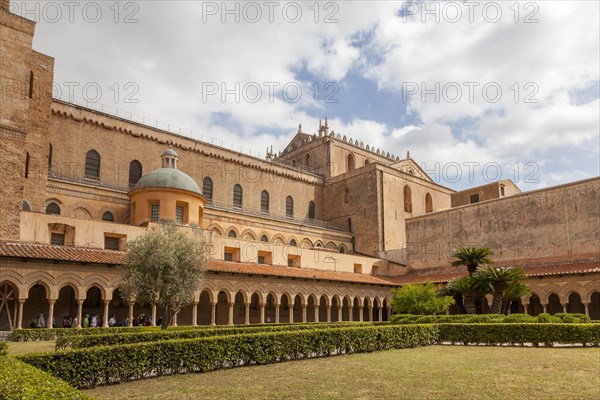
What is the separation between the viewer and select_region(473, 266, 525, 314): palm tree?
Result: 25078mm

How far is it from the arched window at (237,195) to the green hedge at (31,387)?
31219mm

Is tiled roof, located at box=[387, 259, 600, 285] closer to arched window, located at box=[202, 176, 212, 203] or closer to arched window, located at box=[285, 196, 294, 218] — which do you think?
arched window, located at box=[285, 196, 294, 218]

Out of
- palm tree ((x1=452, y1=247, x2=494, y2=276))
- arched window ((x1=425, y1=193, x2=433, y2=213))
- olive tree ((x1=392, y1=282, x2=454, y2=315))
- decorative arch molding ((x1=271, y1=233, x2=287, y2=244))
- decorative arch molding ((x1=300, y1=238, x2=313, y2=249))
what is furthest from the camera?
arched window ((x1=425, y1=193, x2=433, y2=213))

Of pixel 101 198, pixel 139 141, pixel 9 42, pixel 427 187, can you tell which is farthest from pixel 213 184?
pixel 427 187

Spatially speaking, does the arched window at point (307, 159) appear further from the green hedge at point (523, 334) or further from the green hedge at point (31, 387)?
the green hedge at point (31, 387)

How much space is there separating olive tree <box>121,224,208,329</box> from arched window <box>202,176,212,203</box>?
16424mm

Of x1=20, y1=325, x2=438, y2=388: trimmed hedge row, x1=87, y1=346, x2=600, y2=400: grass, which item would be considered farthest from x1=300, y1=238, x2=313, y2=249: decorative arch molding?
x1=87, y1=346, x2=600, y2=400: grass

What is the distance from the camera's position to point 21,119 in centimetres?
2397

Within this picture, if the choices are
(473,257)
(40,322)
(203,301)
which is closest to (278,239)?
(203,301)

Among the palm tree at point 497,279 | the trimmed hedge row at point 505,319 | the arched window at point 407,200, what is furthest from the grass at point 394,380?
the arched window at point 407,200

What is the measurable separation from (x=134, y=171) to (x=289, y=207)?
14218 millimetres

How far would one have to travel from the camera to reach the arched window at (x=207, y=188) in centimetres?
3641

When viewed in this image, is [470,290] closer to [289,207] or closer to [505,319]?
[505,319]

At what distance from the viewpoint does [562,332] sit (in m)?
17.5
